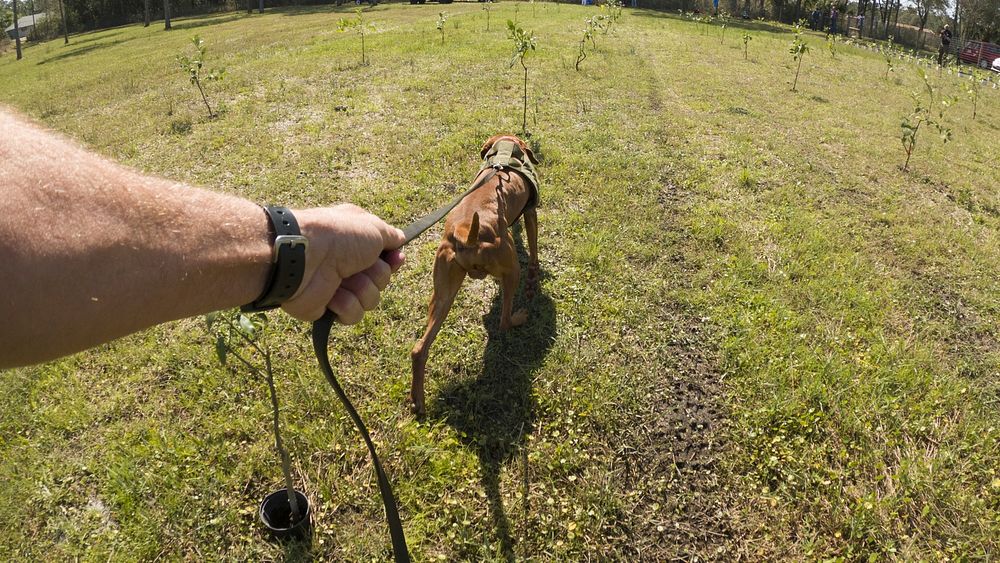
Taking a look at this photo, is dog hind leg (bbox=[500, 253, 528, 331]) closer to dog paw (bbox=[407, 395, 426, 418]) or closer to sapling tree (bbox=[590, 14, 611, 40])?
dog paw (bbox=[407, 395, 426, 418])

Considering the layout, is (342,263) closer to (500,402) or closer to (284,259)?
(284,259)

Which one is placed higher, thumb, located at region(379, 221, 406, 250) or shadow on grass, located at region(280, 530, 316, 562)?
thumb, located at region(379, 221, 406, 250)

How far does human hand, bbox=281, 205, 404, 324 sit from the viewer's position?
5.81ft

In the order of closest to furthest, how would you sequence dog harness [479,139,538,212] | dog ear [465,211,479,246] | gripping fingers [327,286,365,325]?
gripping fingers [327,286,365,325] → dog ear [465,211,479,246] → dog harness [479,139,538,212]

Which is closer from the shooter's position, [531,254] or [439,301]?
[439,301]

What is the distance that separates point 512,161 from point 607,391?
2062mm

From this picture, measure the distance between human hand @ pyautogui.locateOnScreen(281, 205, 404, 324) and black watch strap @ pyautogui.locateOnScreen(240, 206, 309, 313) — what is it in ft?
0.12

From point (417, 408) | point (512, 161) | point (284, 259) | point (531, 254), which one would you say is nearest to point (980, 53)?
point (531, 254)

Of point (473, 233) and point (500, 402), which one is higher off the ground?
point (473, 233)

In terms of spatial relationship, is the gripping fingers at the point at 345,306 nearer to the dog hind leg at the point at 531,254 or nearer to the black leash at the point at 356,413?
the black leash at the point at 356,413

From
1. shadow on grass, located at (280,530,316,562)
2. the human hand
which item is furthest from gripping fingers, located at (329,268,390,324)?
shadow on grass, located at (280,530,316,562)

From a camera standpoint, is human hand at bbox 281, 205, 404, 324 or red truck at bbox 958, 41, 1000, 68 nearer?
human hand at bbox 281, 205, 404, 324

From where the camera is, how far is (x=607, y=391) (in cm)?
385

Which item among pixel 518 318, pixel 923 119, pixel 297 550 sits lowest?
pixel 297 550
